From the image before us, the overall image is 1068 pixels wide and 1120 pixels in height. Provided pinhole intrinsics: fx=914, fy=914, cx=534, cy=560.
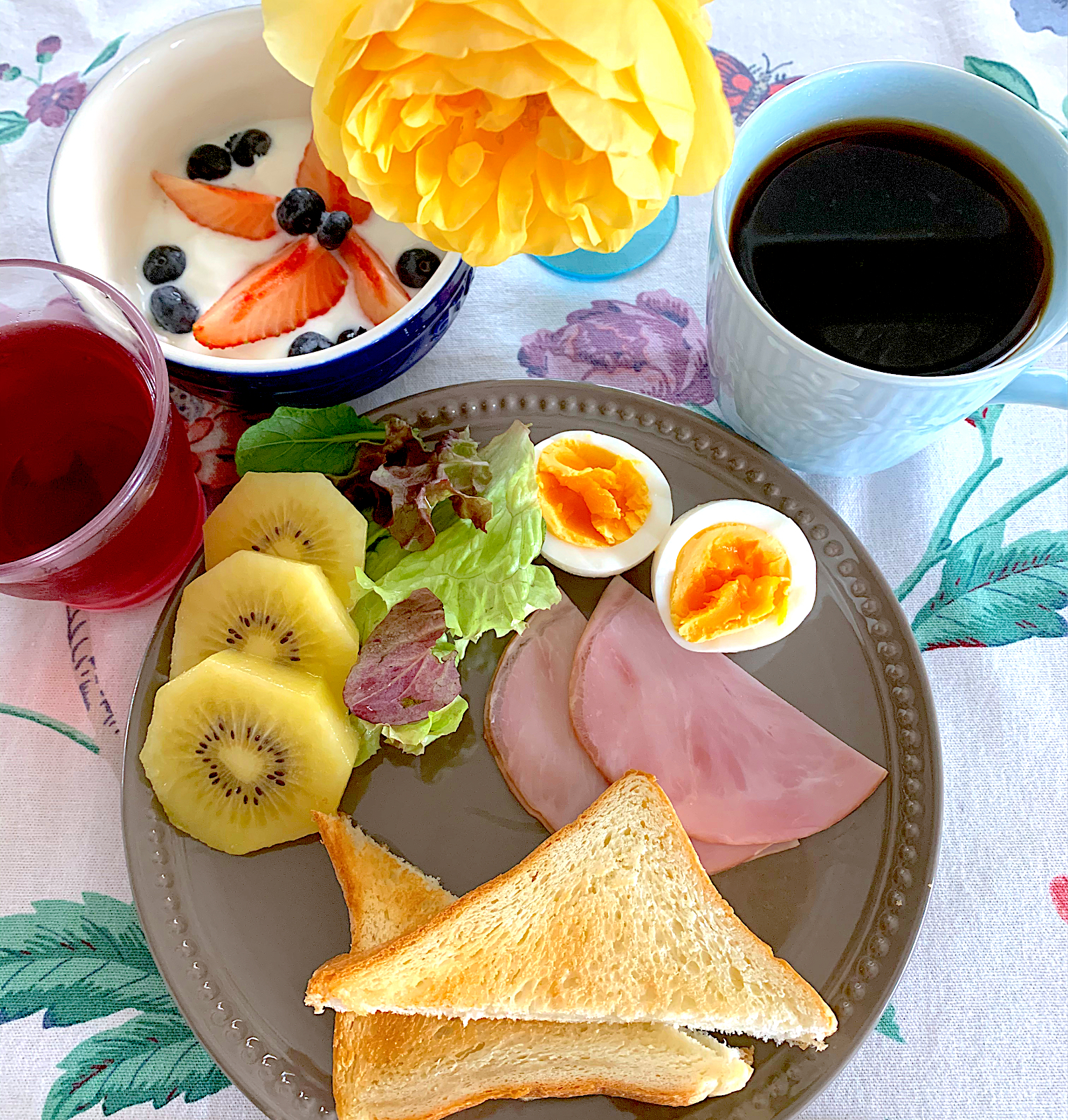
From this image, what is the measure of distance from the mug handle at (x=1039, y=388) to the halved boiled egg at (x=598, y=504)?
17.1 inches

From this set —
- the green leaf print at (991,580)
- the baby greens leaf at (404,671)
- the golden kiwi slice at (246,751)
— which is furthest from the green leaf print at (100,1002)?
the green leaf print at (991,580)

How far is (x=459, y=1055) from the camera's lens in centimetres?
111

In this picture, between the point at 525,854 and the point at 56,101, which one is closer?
the point at 525,854

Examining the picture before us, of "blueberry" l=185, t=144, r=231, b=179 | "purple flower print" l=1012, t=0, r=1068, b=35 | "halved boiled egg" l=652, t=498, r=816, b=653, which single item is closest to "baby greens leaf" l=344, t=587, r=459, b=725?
"halved boiled egg" l=652, t=498, r=816, b=653

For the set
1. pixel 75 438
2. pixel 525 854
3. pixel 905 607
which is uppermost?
pixel 75 438

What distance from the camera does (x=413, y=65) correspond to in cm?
74

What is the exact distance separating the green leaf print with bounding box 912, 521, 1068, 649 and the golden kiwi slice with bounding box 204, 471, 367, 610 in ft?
2.68

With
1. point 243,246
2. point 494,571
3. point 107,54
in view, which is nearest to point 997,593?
point 494,571

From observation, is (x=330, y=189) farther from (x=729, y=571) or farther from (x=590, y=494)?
(x=729, y=571)

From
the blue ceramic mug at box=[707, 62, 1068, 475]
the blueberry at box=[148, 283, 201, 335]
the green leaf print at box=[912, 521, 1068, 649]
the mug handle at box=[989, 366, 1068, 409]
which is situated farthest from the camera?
the green leaf print at box=[912, 521, 1068, 649]

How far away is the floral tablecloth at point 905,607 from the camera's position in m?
1.17

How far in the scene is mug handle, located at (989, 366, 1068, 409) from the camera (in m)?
1.08

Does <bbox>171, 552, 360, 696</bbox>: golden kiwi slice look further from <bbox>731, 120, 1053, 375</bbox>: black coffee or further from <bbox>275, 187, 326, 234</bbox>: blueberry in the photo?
<bbox>731, 120, 1053, 375</bbox>: black coffee

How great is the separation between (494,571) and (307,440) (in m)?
0.30
